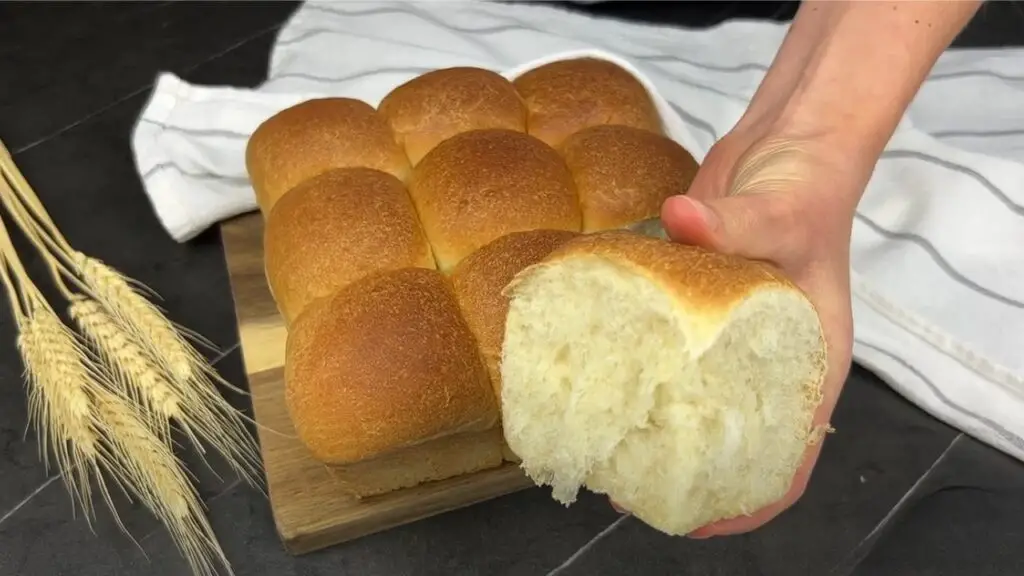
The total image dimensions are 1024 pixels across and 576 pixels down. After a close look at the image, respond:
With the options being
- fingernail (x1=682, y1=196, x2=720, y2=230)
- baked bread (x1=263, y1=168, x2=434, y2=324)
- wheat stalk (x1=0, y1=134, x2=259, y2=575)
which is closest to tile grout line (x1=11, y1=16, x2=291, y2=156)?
wheat stalk (x1=0, y1=134, x2=259, y2=575)

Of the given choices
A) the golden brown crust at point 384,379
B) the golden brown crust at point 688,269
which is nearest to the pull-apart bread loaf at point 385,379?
the golden brown crust at point 384,379

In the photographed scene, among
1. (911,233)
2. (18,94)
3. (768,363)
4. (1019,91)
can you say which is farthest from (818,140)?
(18,94)

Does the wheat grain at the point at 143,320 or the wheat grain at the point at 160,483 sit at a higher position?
the wheat grain at the point at 143,320

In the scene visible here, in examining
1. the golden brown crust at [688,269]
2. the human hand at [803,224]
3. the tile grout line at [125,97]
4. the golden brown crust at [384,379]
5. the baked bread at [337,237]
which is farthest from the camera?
the tile grout line at [125,97]

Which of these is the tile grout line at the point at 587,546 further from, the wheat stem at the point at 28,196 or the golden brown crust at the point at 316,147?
the wheat stem at the point at 28,196

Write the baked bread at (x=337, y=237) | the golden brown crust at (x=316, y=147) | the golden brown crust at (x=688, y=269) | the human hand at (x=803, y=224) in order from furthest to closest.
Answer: the golden brown crust at (x=316, y=147)
the baked bread at (x=337, y=237)
the human hand at (x=803, y=224)
the golden brown crust at (x=688, y=269)

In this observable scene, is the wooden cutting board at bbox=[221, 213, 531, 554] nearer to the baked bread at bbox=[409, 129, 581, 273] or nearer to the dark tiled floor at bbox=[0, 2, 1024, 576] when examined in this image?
the dark tiled floor at bbox=[0, 2, 1024, 576]

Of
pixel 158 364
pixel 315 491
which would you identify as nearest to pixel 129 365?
pixel 158 364

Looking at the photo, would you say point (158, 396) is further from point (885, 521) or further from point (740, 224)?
point (885, 521)
